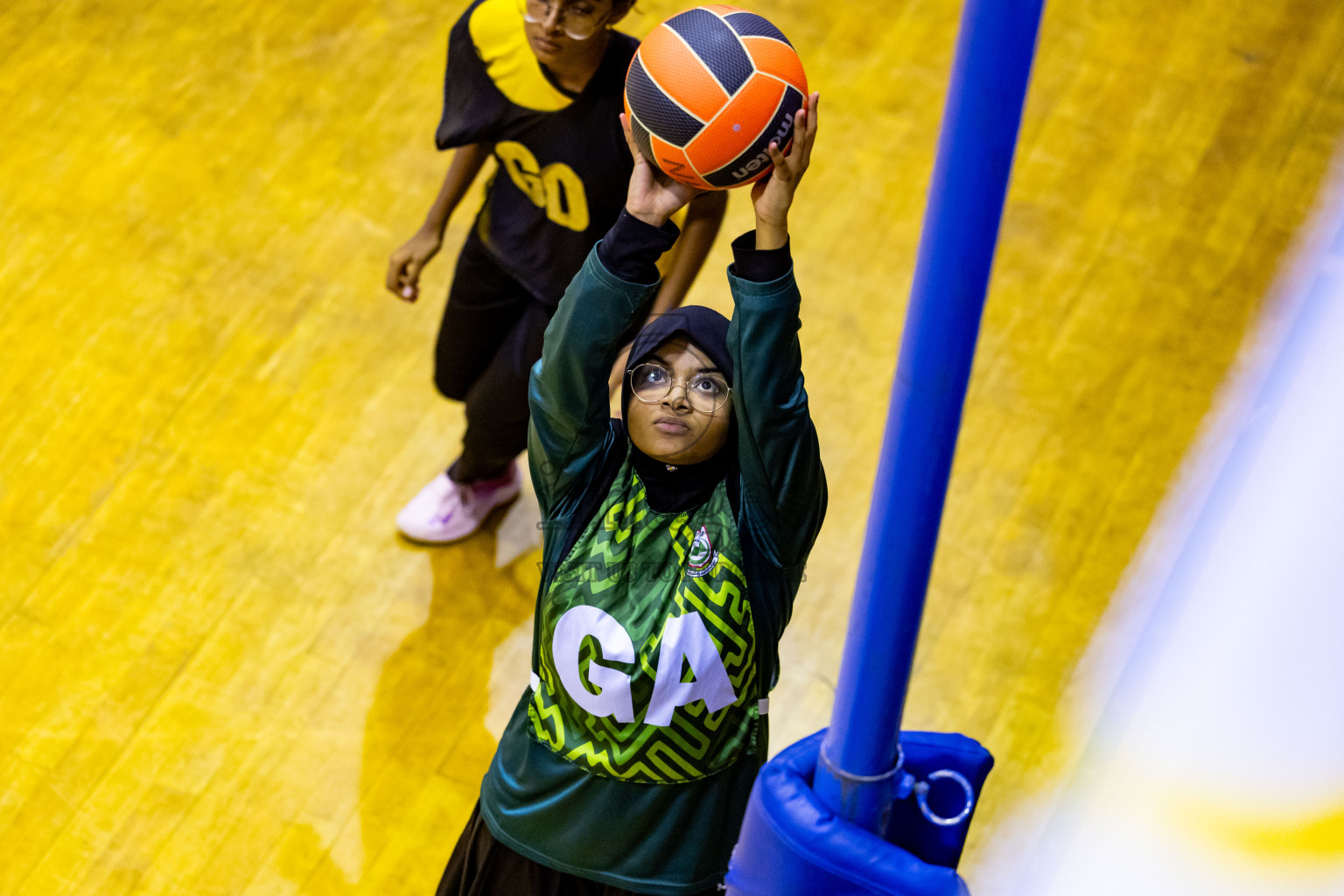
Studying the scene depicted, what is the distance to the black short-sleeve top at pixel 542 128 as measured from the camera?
2160 millimetres

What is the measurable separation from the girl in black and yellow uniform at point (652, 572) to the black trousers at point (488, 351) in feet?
2.63

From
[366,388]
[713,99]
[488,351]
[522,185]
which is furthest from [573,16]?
[366,388]

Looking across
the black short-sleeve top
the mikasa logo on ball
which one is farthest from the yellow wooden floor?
the mikasa logo on ball

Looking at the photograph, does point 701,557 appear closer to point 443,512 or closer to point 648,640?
point 648,640

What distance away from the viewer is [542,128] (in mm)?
2201

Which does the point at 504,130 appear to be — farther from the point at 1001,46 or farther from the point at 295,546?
the point at 1001,46

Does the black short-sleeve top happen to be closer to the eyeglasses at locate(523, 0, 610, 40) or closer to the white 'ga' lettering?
the eyeglasses at locate(523, 0, 610, 40)

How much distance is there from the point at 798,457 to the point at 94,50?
2.89 meters

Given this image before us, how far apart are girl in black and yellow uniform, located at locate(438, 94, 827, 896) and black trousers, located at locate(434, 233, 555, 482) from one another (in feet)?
2.63

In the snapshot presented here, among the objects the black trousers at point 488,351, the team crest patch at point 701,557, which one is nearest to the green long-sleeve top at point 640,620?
the team crest patch at point 701,557

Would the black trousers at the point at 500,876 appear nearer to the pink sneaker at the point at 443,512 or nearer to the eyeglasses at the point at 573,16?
the pink sneaker at the point at 443,512

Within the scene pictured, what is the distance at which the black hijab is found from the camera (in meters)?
1.66

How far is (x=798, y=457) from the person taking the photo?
61.2 inches

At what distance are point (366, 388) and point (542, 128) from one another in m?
1.07
